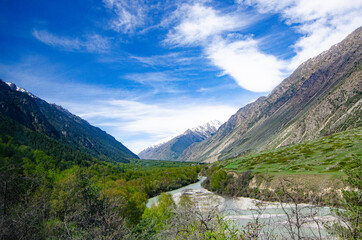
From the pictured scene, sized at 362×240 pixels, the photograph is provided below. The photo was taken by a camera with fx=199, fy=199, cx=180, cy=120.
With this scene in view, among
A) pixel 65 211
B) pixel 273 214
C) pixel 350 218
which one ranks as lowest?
pixel 273 214

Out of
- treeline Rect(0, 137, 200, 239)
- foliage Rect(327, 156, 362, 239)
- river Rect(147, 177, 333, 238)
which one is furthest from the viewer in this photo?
treeline Rect(0, 137, 200, 239)

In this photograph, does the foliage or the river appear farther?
the river

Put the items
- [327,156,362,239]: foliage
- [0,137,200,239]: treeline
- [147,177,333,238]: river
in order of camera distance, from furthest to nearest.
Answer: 1. [0,137,200,239]: treeline
2. [147,177,333,238]: river
3. [327,156,362,239]: foliage

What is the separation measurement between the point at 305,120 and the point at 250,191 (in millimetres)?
163216

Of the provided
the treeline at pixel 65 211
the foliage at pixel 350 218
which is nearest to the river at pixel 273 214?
the foliage at pixel 350 218

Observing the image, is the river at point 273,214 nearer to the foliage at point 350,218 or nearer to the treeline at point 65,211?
the foliage at point 350,218

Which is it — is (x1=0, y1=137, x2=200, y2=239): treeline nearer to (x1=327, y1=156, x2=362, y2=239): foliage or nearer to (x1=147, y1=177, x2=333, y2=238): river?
(x1=147, y1=177, x2=333, y2=238): river

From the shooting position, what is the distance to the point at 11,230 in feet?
40.4

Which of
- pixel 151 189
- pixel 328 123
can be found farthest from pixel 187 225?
pixel 328 123

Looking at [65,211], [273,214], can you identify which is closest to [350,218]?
[65,211]

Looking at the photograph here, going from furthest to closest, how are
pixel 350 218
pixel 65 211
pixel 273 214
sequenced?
1. pixel 273 214
2. pixel 65 211
3. pixel 350 218

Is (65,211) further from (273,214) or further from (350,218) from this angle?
(273,214)

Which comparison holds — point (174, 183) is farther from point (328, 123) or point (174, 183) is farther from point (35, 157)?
point (328, 123)

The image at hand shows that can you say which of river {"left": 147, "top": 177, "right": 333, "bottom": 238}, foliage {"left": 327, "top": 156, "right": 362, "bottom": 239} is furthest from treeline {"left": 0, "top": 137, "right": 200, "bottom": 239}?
foliage {"left": 327, "top": 156, "right": 362, "bottom": 239}
